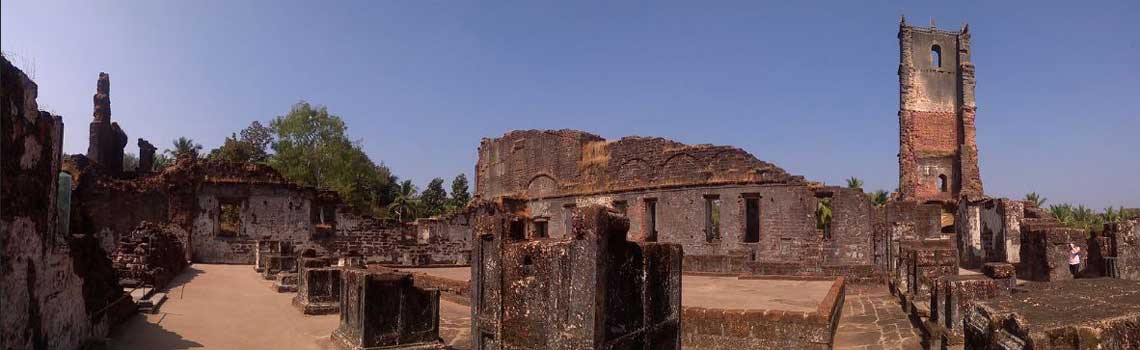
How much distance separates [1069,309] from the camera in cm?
289

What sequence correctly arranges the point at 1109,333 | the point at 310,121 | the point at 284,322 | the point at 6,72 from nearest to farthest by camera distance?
the point at 1109,333 → the point at 6,72 → the point at 284,322 → the point at 310,121

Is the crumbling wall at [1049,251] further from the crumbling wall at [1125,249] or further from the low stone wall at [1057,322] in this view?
the low stone wall at [1057,322]

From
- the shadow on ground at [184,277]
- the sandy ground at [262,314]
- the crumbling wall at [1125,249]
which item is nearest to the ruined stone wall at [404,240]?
the shadow on ground at [184,277]

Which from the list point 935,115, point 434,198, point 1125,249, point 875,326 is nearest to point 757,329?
point 875,326

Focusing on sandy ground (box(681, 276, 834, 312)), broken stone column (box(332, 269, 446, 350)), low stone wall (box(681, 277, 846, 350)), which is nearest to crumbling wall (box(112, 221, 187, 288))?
broken stone column (box(332, 269, 446, 350))

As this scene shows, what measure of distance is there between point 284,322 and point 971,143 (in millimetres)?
34424

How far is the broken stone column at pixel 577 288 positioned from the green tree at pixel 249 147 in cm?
4449

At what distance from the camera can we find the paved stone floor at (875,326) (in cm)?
825

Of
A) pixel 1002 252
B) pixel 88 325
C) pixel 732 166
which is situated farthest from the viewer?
pixel 732 166

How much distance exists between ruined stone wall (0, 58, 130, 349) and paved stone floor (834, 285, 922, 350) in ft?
27.1

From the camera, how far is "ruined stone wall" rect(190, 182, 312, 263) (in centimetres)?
2294

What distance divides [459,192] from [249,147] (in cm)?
1732

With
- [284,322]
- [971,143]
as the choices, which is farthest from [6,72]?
[971,143]

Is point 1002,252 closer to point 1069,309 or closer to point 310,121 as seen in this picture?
point 1069,309
